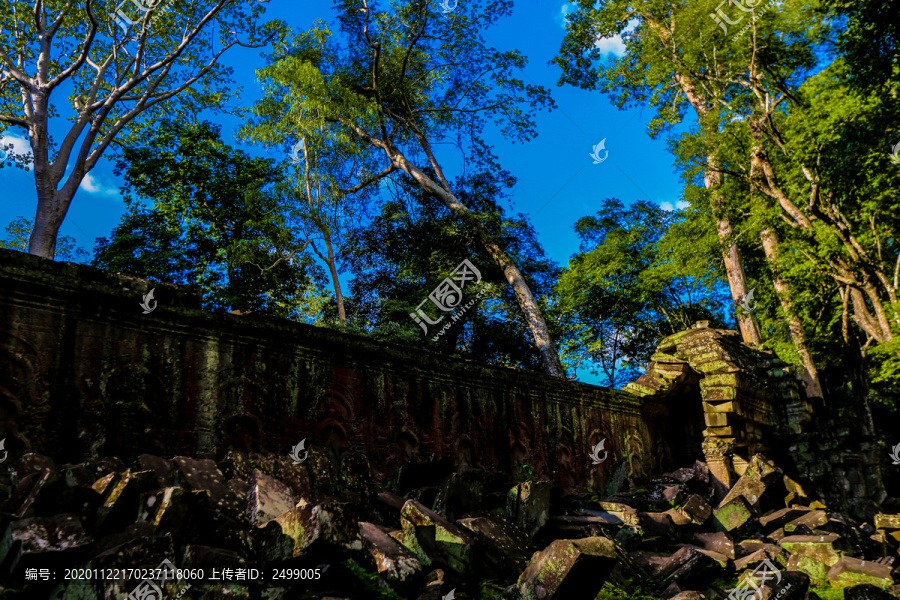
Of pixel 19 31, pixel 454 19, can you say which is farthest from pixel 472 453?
pixel 454 19

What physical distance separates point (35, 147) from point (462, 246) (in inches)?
505

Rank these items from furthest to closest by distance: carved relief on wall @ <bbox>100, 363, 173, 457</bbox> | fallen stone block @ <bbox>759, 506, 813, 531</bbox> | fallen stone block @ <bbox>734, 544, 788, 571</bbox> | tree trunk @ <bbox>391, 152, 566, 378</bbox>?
tree trunk @ <bbox>391, 152, 566, 378</bbox> < fallen stone block @ <bbox>759, 506, 813, 531</bbox> < fallen stone block @ <bbox>734, 544, 788, 571</bbox> < carved relief on wall @ <bbox>100, 363, 173, 457</bbox>

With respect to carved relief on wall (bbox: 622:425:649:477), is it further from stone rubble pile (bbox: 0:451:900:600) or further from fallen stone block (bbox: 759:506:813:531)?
stone rubble pile (bbox: 0:451:900:600)

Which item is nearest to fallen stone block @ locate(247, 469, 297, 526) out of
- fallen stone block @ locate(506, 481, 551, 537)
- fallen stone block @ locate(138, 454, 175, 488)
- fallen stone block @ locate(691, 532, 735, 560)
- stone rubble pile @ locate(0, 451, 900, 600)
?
stone rubble pile @ locate(0, 451, 900, 600)

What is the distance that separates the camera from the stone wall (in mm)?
3506

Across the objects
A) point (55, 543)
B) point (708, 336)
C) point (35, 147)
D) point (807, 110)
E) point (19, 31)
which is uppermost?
point (19, 31)

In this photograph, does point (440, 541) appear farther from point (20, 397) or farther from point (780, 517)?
point (780, 517)

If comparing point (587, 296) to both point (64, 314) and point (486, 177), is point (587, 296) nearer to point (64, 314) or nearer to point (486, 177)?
point (486, 177)

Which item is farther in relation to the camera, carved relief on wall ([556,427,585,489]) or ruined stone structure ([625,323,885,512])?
ruined stone structure ([625,323,885,512])

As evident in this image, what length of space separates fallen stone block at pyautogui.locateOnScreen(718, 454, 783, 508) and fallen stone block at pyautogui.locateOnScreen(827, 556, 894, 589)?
141cm

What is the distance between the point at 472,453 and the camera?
6207 millimetres

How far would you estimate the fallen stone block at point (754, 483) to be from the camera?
587 centimetres

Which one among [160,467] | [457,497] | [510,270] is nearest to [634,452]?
[457,497]

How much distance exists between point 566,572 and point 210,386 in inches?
118
